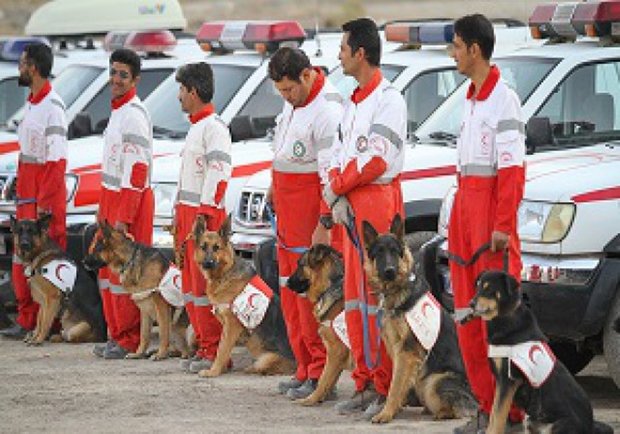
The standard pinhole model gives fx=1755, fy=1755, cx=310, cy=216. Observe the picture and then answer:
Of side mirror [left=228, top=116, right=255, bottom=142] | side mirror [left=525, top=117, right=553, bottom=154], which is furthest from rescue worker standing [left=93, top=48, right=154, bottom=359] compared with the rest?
side mirror [left=525, top=117, right=553, bottom=154]

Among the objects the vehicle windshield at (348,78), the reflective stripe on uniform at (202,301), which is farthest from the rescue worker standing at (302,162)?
the vehicle windshield at (348,78)

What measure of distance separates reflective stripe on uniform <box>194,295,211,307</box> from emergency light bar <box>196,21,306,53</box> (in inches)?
153

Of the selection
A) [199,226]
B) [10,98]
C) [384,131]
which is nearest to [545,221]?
[384,131]

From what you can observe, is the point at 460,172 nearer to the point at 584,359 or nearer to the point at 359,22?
the point at 359,22

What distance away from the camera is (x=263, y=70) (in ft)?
45.3

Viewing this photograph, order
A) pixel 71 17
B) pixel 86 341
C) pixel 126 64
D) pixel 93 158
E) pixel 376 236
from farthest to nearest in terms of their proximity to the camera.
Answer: pixel 71 17
pixel 93 158
pixel 86 341
pixel 126 64
pixel 376 236

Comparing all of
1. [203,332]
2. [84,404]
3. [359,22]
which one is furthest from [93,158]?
[359,22]

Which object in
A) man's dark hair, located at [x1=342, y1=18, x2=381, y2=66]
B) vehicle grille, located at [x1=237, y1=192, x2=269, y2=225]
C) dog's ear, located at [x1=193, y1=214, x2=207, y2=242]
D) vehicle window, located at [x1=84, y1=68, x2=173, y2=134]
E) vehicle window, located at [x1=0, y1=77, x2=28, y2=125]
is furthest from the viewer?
vehicle window, located at [x1=0, y1=77, x2=28, y2=125]

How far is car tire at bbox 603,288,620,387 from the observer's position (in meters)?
8.85

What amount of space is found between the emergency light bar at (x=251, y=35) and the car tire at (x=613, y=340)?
5.97 m

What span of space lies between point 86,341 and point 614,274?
484 cm

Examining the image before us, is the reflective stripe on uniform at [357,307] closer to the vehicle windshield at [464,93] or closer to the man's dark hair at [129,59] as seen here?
the vehicle windshield at [464,93]

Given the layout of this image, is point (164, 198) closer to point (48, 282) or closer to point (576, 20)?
point (48, 282)

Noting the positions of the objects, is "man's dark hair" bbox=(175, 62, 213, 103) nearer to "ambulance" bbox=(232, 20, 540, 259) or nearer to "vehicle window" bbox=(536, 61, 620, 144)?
"ambulance" bbox=(232, 20, 540, 259)
